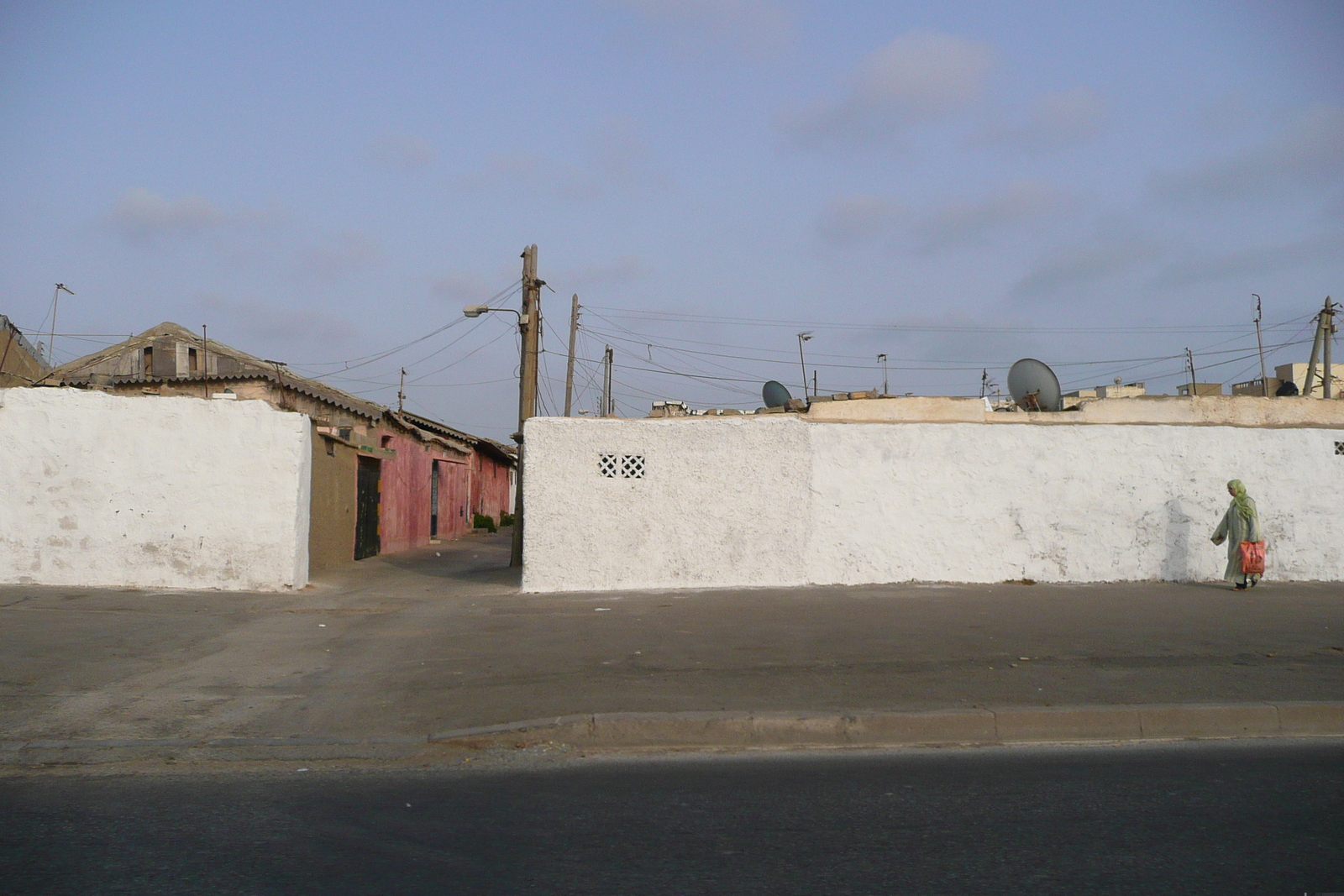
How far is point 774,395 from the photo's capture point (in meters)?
19.0

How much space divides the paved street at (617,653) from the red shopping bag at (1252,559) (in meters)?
0.37

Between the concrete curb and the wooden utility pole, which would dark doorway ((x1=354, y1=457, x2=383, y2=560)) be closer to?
the wooden utility pole

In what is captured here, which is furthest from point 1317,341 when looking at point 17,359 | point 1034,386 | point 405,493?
point 17,359

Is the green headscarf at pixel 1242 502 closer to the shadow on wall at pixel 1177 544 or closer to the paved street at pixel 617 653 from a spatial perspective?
the shadow on wall at pixel 1177 544

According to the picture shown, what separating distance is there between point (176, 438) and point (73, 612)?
284 cm

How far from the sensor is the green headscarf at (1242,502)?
13094mm

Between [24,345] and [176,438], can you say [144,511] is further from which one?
[24,345]

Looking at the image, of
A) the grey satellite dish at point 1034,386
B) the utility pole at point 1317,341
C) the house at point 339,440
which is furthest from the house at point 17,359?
the utility pole at point 1317,341

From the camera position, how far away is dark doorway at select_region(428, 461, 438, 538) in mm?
28484

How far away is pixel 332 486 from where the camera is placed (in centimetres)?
1708

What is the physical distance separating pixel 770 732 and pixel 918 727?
3.20ft

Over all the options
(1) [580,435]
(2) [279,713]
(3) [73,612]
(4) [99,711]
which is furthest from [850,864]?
(3) [73,612]

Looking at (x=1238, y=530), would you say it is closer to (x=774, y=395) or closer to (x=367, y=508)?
(x=774, y=395)

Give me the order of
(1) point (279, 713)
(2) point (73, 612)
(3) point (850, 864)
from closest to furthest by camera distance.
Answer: (3) point (850, 864) < (1) point (279, 713) < (2) point (73, 612)
